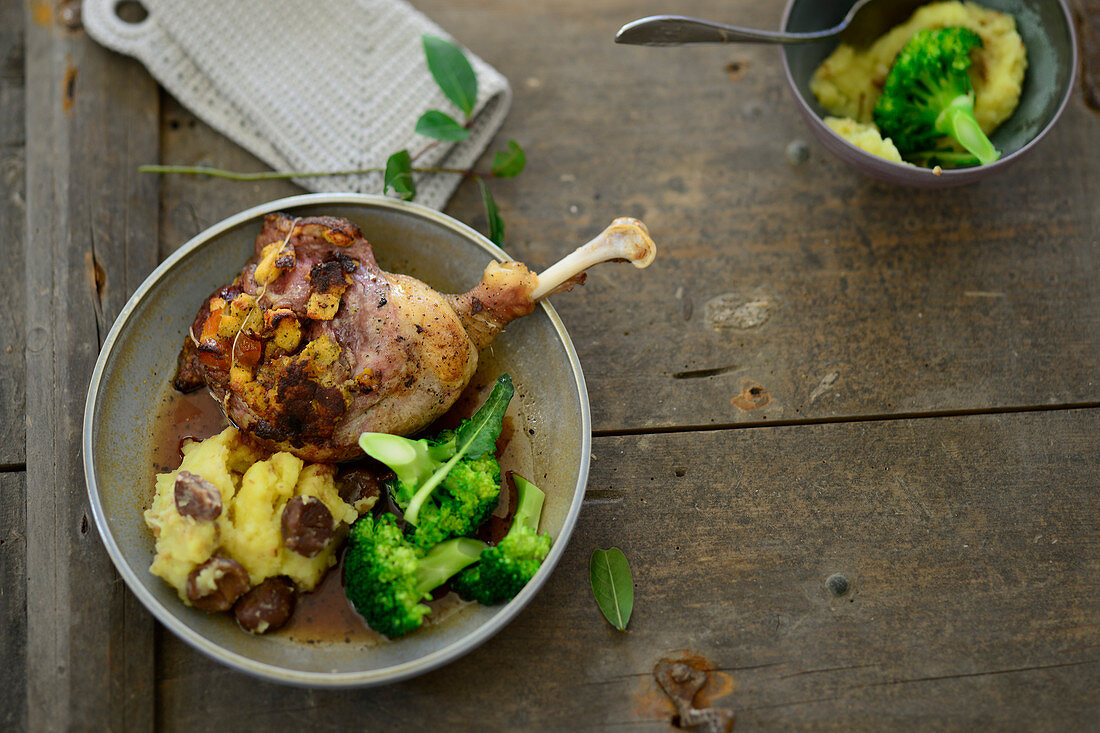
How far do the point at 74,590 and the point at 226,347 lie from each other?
98cm

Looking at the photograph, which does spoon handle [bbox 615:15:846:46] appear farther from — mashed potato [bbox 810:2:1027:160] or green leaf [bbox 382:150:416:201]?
green leaf [bbox 382:150:416:201]

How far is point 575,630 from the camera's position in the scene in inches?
105

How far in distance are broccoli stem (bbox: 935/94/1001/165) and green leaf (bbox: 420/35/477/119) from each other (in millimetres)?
1754

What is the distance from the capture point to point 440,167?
3.05 m

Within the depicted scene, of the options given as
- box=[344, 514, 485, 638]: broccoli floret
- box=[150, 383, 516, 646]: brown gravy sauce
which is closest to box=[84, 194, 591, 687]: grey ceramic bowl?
box=[150, 383, 516, 646]: brown gravy sauce

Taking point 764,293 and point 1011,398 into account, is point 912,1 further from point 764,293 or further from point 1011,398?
point 1011,398

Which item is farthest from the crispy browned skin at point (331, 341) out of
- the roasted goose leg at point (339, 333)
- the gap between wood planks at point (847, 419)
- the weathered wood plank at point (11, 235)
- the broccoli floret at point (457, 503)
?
the weathered wood plank at point (11, 235)

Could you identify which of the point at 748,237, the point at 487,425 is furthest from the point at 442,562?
the point at 748,237

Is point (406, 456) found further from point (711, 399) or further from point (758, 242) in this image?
point (758, 242)

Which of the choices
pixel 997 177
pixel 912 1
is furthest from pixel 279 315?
pixel 997 177

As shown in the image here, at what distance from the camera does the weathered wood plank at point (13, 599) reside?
251cm

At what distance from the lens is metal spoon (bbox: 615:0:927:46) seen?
2.69m

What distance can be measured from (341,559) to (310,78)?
1900 millimetres

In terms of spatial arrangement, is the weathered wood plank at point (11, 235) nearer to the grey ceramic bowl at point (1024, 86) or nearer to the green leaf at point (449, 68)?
the green leaf at point (449, 68)
